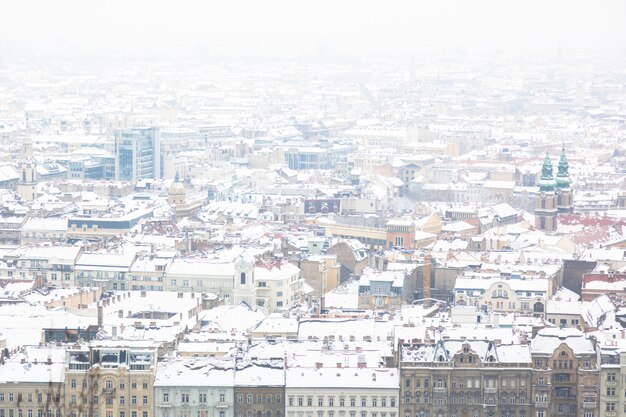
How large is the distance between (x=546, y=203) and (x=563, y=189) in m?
2.53

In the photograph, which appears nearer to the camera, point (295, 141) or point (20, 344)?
point (20, 344)

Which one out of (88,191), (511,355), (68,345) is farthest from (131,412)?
(88,191)

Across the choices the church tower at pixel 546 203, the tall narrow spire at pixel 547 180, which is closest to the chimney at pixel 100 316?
the church tower at pixel 546 203

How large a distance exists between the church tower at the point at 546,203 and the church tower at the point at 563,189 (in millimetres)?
913

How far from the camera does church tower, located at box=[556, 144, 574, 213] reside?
294 ft

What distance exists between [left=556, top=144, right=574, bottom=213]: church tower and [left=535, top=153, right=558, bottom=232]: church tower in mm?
913

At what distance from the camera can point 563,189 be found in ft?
297

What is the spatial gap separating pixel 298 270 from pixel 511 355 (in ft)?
63.1

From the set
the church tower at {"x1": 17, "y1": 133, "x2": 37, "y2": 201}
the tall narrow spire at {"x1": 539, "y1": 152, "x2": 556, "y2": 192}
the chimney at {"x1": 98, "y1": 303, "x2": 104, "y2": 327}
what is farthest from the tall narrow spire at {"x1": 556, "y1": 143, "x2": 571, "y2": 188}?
the chimney at {"x1": 98, "y1": 303, "x2": 104, "y2": 327}

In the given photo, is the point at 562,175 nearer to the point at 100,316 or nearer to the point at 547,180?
the point at 547,180

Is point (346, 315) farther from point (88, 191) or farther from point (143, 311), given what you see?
point (88, 191)

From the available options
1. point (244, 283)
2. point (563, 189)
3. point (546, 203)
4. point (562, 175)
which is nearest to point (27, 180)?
point (563, 189)

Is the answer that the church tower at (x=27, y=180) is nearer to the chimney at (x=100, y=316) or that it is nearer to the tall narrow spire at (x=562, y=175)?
the tall narrow spire at (x=562, y=175)

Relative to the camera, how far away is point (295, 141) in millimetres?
148500
